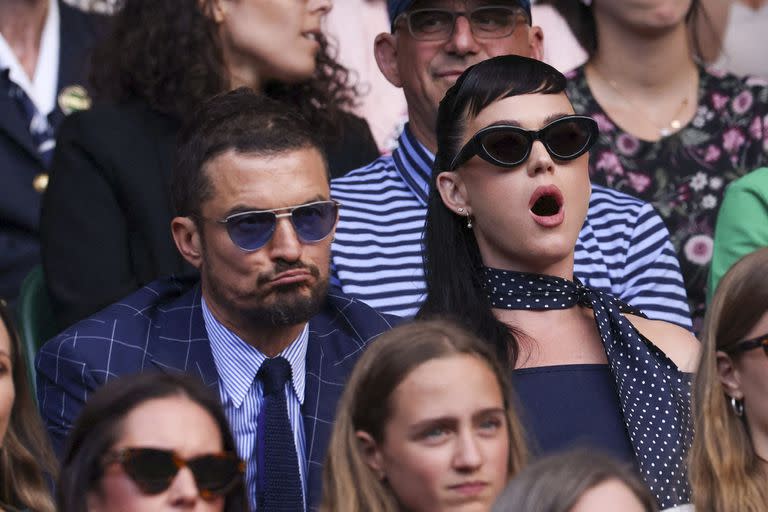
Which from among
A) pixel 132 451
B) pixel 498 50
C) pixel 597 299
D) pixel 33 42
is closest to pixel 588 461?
pixel 132 451

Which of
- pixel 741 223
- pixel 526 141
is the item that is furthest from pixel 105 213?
pixel 741 223

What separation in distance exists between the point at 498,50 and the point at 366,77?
4.73ft

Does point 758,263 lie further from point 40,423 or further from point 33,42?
point 33,42

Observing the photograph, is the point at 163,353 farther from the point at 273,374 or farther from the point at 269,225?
the point at 269,225

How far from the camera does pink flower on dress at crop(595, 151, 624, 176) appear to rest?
5348 millimetres

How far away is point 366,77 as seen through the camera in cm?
630

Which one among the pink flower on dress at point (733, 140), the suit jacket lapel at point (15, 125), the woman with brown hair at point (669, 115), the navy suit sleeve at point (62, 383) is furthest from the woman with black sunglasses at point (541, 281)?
the suit jacket lapel at point (15, 125)

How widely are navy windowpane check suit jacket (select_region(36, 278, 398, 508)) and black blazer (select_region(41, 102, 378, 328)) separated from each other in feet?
1.29

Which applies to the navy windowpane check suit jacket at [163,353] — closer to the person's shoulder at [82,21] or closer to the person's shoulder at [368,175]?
the person's shoulder at [368,175]

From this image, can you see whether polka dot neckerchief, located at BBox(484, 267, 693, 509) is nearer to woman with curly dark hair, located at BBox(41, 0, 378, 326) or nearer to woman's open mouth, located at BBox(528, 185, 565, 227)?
woman's open mouth, located at BBox(528, 185, 565, 227)

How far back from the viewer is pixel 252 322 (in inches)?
162

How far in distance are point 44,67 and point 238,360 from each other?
1880 mm

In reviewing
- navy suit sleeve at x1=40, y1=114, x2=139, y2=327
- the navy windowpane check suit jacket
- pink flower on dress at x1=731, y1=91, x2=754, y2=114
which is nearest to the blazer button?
navy suit sleeve at x1=40, y1=114, x2=139, y2=327

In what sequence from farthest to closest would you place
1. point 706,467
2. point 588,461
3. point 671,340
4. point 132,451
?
point 671,340 < point 706,467 < point 132,451 < point 588,461
